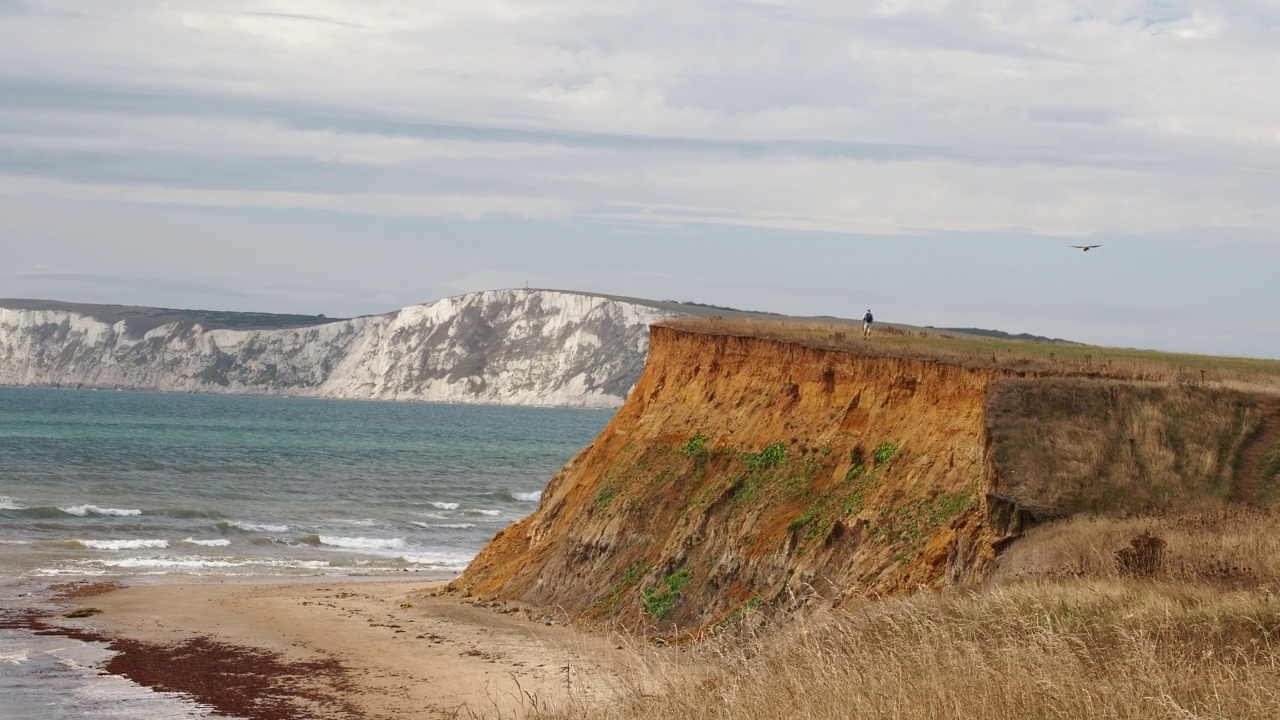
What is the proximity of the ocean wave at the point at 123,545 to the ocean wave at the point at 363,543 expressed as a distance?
5.46 meters

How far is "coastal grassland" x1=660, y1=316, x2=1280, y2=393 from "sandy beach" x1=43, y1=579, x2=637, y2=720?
7.96m

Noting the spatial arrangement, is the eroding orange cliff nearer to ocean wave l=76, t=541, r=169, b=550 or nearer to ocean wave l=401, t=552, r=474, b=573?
ocean wave l=401, t=552, r=474, b=573

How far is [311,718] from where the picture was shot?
63.2 feet

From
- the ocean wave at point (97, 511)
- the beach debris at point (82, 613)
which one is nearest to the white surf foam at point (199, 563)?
the beach debris at point (82, 613)

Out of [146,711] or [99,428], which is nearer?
[146,711]

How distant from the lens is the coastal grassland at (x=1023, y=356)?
2355 cm

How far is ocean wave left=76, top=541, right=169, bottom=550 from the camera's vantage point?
41594 mm

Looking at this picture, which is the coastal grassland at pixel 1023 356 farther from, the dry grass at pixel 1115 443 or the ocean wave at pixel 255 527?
the ocean wave at pixel 255 527

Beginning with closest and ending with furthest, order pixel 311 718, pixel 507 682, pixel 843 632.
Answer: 1. pixel 843 632
2. pixel 311 718
3. pixel 507 682

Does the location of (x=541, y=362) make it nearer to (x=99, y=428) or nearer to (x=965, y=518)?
(x=99, y=428)

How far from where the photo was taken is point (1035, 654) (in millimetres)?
9875

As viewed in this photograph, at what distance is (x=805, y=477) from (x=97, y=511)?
33.3 metres

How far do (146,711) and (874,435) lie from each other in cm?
1295

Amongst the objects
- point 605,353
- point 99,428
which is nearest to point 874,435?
point 99,428
